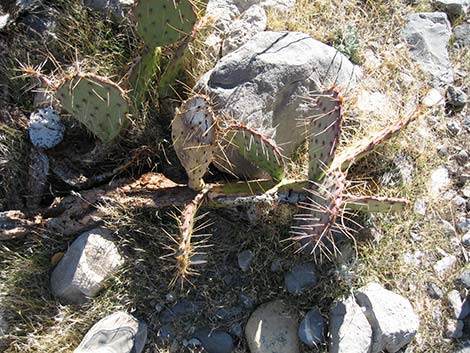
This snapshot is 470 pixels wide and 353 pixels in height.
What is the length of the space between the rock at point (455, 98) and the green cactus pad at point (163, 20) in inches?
70.4

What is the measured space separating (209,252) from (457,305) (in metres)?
1.38

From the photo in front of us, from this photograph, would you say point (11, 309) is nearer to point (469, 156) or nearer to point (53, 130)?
point (53, 130)

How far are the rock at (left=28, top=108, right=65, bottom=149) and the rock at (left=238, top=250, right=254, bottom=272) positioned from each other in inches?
47.6

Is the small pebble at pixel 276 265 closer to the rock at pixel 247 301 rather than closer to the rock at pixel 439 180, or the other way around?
the rock at pixel 247 301

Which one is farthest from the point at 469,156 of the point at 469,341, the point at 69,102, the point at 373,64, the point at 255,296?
the point at 69,102

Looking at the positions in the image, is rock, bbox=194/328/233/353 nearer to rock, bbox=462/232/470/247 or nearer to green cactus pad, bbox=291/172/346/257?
green cactus pad, bbox=291/172/346/257

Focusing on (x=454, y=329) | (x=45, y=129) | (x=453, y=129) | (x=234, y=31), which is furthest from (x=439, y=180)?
(x=45, y=129)

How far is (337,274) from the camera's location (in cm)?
291

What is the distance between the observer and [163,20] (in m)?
2.81

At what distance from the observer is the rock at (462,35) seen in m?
3.86

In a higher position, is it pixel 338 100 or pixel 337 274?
pixel 338 100

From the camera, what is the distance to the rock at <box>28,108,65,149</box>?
10.1 ft

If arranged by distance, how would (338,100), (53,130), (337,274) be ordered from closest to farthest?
(338,100)
(337,274)
(53,130)

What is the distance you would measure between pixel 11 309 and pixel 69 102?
112cm
